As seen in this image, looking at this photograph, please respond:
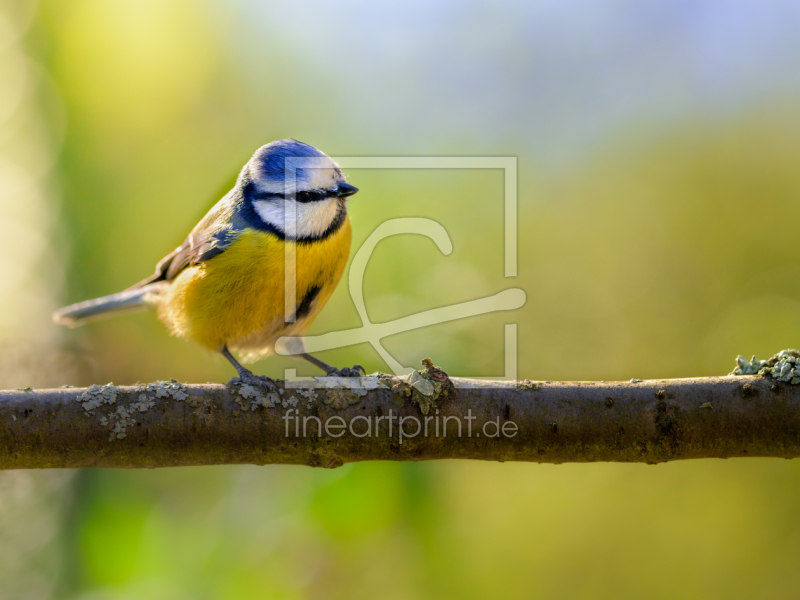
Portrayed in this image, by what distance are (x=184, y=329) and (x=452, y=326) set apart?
43.5 inches

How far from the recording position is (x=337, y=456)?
53.5 inches

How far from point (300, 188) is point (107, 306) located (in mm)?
1217

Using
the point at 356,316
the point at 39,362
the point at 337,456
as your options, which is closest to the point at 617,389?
the point at 337,456

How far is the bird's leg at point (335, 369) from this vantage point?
5.90ft

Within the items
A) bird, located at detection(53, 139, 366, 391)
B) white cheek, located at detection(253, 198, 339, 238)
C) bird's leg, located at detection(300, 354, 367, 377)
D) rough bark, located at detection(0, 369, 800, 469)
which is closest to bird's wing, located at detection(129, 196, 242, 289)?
bird, located at detection(53, 139, 366, 391)

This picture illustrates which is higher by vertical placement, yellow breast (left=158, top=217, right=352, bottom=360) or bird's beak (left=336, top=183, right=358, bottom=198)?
bird's beak (left=336, top=183, right=358, bottom=198)

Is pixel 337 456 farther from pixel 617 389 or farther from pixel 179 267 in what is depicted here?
pixel 179 267

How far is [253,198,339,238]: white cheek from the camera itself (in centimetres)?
198

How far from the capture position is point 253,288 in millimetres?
1919

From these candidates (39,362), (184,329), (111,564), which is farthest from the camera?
(39,362)

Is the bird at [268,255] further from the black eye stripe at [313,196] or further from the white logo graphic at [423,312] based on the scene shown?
the white logo graphic at [423,312]

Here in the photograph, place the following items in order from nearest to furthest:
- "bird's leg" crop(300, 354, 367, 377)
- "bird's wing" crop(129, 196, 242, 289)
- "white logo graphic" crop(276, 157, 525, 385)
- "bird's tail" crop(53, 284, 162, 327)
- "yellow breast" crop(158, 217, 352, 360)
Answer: "bird's leg" crop(300, 354, 367, 377) < "yellow breast" crop(158, 217, 352, 360) < "bird's wing" crop(129, 196, 242, 289) < "white logo graphic" crop(276, 157, 525, 385) < "bird's tail" crop(53, 284, 162, 327)

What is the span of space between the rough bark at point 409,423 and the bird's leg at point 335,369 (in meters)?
0.40

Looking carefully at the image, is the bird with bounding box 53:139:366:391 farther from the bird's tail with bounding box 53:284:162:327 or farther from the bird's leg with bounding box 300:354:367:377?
the bird's tail with bounding box 53:284:162:327
